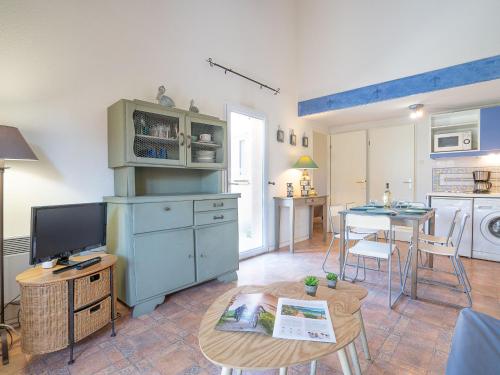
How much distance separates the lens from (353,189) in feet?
16.7

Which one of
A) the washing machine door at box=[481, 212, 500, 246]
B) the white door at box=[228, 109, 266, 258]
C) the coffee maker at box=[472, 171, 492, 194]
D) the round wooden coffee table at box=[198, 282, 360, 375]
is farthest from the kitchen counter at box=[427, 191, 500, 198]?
the round wooden coffee table at box=[198, 282, 360, 375]

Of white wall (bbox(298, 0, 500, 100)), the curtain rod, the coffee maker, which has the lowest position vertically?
the coffee maker

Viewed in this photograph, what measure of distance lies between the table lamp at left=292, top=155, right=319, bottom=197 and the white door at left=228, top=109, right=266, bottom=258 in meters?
0.73

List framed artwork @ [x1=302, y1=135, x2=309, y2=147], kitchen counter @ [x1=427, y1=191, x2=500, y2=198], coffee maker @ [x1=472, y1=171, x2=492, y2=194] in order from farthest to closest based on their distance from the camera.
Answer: framed artwork @ [x1=302, y1=135, x2=309, y2=147] → coffee maker @ [x1=472, y1=171, x2=492, y2=194] → kitchen counter @ [x1=427, y1=191, x2=500, y2=198]

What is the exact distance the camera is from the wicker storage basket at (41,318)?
1.50m

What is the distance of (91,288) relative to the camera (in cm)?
171

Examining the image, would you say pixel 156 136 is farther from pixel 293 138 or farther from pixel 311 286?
pixel 293 138

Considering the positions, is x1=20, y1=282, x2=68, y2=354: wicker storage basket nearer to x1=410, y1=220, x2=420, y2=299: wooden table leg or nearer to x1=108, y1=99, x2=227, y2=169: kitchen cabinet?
x1=108, y1=99, x2=227, y2=169: kitchen cabinet

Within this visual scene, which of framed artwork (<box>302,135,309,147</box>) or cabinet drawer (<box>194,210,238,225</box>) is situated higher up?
framed artwork (<box>302,135,309,147</box>)

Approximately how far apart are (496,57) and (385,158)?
2.05m

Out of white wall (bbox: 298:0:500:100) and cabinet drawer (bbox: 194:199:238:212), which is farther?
white wall (bbox: 298:0:500:100)

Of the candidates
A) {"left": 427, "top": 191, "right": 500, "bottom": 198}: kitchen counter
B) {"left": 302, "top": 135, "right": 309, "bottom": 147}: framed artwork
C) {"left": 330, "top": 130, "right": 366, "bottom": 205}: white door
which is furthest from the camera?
{"left": 330, "top": 130, "right": 366, "bottom": 205}: white door

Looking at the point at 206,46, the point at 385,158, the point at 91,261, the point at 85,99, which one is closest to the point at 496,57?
the point at 385,158

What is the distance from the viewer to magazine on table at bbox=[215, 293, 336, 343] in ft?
3.17
